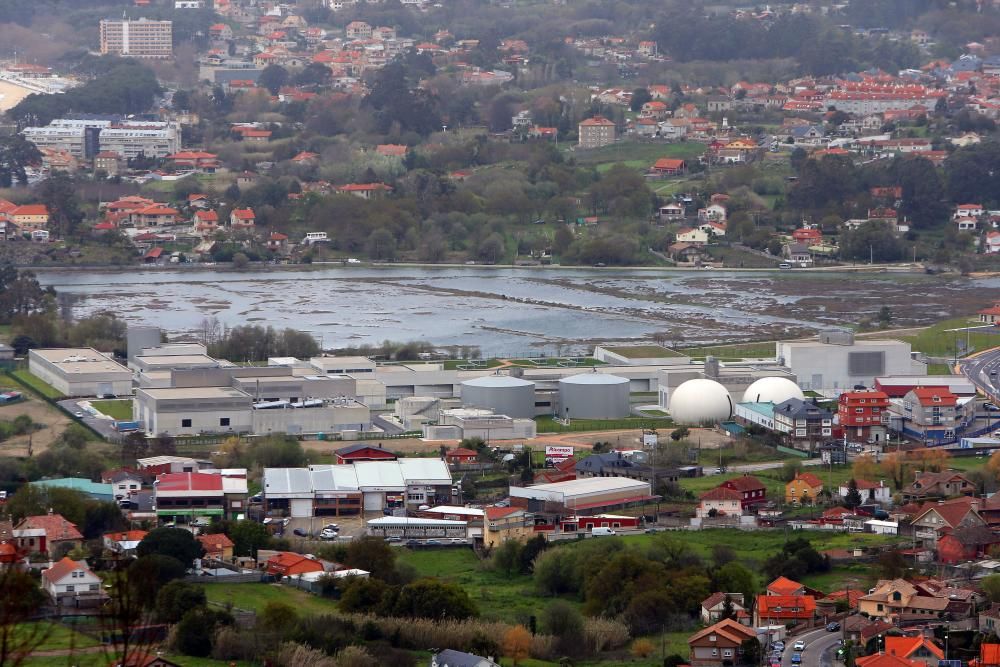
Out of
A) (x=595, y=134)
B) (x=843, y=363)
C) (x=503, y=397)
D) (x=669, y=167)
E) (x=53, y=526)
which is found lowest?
(x=53, y=526)

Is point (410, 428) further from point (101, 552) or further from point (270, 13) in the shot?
point (270, 13)

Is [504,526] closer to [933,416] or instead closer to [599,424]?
[599,424]

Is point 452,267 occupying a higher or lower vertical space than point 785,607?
higher

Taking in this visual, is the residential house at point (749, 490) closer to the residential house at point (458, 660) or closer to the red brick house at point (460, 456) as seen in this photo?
the red brick house at point (460, 456)

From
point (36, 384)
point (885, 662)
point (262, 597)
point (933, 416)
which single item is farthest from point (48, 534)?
point (933, 416)

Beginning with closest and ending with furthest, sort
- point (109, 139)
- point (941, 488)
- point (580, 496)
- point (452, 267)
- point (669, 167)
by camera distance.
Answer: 1. point (580, 496)
2. point (941, 488)
3. point (452, 267)
4. point (669, 167)
5. point (109, 139)

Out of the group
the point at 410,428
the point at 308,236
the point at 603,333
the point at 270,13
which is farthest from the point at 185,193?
the point at 270,13
